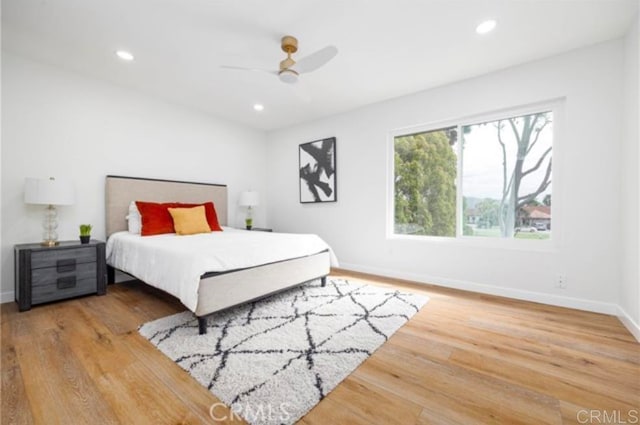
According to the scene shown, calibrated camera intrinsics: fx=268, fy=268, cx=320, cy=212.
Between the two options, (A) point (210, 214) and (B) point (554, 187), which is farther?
(A) point (210, 214)

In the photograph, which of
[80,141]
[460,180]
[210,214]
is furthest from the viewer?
[210,214]

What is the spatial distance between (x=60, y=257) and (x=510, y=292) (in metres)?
4.64

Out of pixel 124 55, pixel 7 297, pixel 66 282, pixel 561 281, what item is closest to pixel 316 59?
pixel 124 55

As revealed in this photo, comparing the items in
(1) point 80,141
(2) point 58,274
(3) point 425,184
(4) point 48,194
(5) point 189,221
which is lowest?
(2) point 58,274

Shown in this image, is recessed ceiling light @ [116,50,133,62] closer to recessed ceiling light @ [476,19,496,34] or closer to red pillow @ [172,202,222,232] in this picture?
red pillow @ [172,202,222,232]

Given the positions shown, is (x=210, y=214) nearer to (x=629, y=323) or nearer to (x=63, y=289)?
(x=63, y=289)

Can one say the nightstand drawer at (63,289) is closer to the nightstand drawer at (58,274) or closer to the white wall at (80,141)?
the nightstand drawer at (58,274)

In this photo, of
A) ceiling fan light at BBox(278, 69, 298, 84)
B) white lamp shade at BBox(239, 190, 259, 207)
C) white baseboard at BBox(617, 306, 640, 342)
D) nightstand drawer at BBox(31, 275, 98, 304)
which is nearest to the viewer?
white baseboard at BBox(617, 306, 640, 342)

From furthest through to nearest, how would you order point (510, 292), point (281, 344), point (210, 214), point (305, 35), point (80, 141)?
point (210, 214) < point (80, 141) < point (510, 292) < point (305, 35) < point (281, 344)

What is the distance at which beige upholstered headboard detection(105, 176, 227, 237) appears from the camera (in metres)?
3.33

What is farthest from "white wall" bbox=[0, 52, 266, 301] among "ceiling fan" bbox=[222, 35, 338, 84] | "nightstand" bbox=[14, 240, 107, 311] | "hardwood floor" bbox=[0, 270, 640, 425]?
"ceiling fan" bbox=[222, 35, 338, 84]

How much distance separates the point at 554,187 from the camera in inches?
107

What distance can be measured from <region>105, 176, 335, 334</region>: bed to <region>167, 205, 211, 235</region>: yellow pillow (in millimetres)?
437

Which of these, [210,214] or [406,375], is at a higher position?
[210,214]
